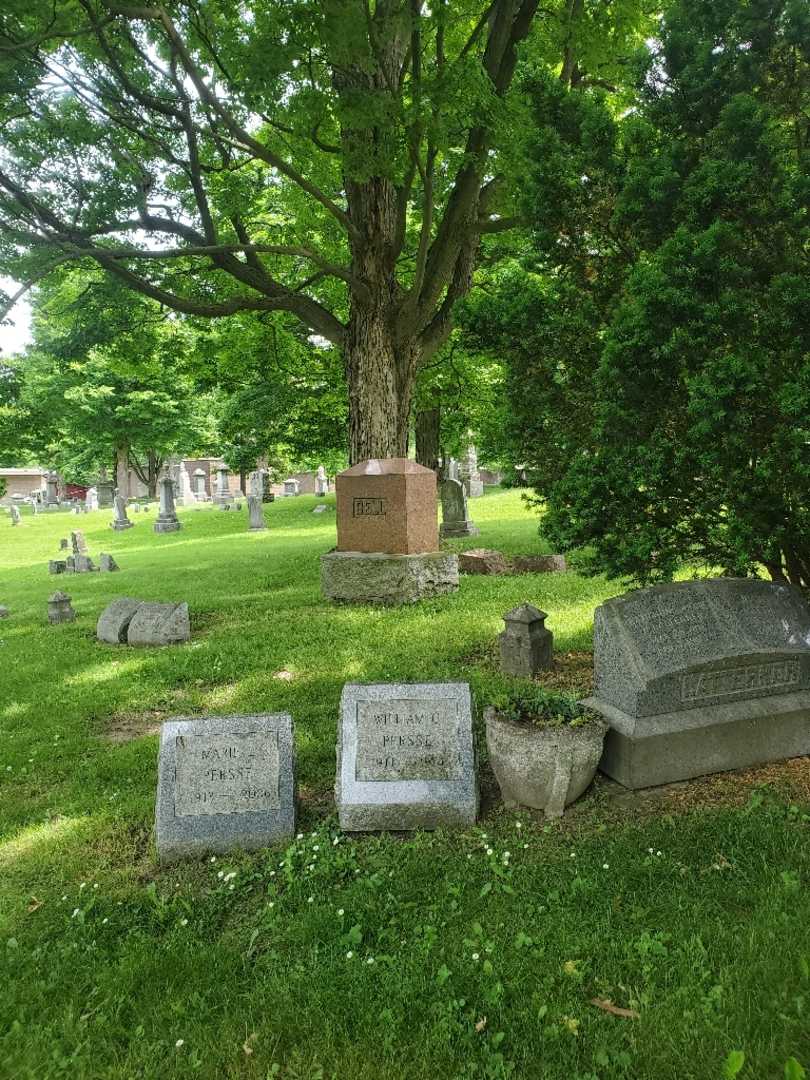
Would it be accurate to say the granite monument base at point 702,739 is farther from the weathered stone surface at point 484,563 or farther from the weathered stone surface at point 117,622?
the weathered stone surface at point 484,563

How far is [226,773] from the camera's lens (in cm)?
412

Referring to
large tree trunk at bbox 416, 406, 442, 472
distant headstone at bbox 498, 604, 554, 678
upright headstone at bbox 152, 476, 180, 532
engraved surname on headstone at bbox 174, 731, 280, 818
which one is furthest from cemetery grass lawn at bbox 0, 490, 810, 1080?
upright headstone at bbox 152, 476, 180, 532

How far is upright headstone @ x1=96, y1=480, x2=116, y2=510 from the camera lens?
137ft

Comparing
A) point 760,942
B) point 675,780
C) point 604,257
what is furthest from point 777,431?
point 760,942

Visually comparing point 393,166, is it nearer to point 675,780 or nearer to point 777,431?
point 777,431

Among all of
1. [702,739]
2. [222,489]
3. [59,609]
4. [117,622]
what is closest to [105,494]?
[222,489]

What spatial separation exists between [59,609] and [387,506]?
18.6 ft

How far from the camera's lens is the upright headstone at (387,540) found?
10664 mm

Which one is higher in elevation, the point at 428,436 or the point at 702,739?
the point at 428,436

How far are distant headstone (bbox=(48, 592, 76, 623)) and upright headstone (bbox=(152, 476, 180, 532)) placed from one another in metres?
15.7

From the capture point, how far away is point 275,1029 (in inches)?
106

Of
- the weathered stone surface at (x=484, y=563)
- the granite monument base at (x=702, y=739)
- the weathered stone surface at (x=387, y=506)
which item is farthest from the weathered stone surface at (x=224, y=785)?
the weathered stone surface at (x=484, y=563)

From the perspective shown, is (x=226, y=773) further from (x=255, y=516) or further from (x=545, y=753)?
(x=255, y=516)

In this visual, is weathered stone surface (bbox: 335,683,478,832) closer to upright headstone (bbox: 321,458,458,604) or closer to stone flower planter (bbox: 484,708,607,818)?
stone flower planter (bbox: 484,708,607,818)
